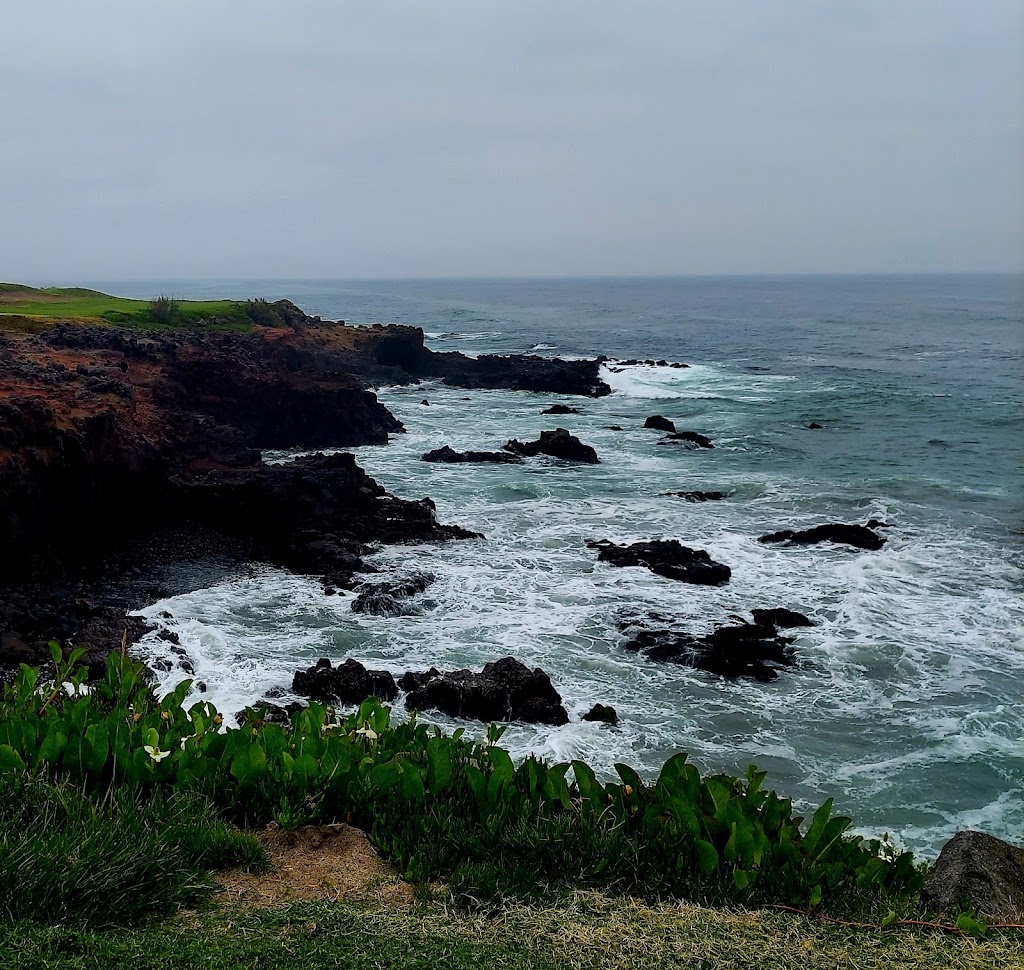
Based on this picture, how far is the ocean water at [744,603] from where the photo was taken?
13.7m

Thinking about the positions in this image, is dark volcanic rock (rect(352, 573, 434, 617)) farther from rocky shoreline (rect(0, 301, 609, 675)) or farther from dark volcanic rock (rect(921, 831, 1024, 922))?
dark volcanic rock (rect(921, 831, 1024, 922))

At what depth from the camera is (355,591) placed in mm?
19922

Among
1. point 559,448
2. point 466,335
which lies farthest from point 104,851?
point 466,335

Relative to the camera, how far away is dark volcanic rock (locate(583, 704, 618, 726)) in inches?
565

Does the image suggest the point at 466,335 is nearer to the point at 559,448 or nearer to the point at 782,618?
the point at 559,448

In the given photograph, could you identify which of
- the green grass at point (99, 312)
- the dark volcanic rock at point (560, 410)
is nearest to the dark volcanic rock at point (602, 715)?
the green grass at point (99, 312)

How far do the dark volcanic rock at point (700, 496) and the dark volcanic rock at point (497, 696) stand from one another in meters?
15.6

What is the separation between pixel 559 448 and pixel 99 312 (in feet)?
81.1

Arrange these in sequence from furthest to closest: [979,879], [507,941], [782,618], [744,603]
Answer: [744,603], [782,618], [979,879], [507,941]

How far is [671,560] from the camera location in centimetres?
2167

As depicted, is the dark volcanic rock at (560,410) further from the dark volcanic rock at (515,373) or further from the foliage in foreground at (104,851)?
the foliage in foreground at (104,851)

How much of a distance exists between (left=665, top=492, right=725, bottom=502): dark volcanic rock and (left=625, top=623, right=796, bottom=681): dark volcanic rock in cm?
1169

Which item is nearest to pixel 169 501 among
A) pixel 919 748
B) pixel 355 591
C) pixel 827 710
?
pixel 355 591

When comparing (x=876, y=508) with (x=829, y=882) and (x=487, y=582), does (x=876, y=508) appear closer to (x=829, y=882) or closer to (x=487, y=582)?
(x=487, y=582)
